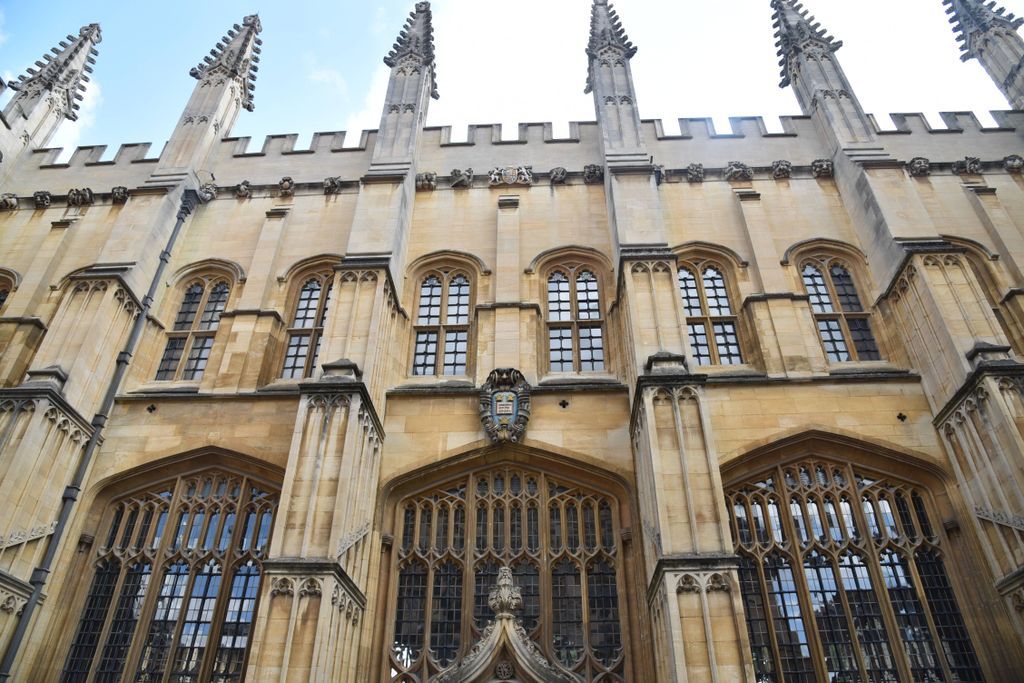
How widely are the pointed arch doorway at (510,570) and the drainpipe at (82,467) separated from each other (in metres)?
5.11

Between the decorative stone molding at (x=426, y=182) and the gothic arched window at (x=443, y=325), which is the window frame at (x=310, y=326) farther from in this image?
the decorative stone molding at (x=426, y=182)

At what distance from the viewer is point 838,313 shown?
1334cm

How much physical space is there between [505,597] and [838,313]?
8.48 meters

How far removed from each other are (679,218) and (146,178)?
43.6 ft

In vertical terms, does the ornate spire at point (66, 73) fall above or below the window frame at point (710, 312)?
above

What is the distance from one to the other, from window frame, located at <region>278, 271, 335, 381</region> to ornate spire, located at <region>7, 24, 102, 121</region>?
11671 millimetres

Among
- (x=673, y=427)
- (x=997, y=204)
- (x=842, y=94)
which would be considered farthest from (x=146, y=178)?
(x=997, y=204)

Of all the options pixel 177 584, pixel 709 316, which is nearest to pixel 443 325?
pixel 709 316

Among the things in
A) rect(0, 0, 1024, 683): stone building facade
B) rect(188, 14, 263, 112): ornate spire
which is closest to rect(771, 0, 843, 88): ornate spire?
rect(0, 0, 1024, 683): stone building facade

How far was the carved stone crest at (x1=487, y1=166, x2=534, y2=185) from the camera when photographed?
631 inches

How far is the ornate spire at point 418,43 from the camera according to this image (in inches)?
727

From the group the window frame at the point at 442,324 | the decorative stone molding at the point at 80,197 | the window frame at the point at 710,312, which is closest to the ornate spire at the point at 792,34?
the window frame at the point at 710,312

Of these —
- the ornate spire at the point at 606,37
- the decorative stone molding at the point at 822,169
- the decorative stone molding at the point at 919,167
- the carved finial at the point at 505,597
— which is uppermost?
the ornate spire at the point at 606,37

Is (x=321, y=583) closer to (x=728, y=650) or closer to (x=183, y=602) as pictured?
(x=183, y=602)
